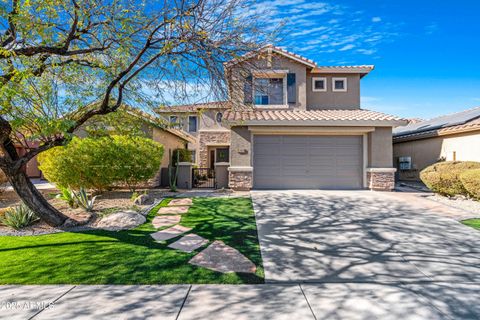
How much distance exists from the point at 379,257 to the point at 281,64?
40.7 feet

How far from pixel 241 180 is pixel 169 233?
6.29m

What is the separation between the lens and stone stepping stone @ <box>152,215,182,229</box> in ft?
24.5

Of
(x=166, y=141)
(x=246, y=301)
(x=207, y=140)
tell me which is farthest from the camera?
(x=207, y=140)

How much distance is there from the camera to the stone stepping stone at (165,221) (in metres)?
7.45

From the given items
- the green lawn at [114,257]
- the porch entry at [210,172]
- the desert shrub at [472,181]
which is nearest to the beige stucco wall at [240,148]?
the porch entry at [210,172]

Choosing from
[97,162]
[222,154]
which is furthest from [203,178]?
[97,162]

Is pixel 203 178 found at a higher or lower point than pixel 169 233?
higher

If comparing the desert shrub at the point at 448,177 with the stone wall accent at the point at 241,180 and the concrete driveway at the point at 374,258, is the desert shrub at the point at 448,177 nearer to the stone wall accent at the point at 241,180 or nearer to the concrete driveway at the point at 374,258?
the concrete driveway at the point at 374,258

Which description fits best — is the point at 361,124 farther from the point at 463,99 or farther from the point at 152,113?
the point at 463,99

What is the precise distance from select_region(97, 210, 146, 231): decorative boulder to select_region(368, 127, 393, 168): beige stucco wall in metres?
10.8

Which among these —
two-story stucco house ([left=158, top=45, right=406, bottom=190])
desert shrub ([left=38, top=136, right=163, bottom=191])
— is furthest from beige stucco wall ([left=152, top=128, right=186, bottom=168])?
two-story stucco house ([left=158, top=45, right=406, bottom=190])

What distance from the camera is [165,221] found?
7.84 m

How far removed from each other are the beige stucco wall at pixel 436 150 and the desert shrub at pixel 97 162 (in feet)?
49.6

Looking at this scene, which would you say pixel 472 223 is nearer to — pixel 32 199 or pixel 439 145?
pixel 439 145
